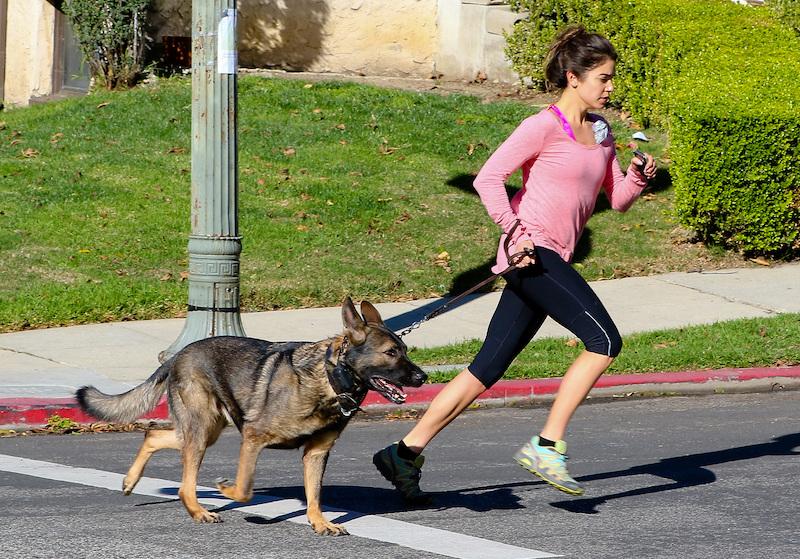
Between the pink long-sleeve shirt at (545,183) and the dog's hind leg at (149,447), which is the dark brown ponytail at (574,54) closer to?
the pink long-sleeve shirt at (545,183)

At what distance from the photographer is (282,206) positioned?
540 inches

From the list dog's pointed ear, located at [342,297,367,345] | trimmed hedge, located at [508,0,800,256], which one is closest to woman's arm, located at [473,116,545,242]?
dog's pointed ear, located at [342,297,367,345]

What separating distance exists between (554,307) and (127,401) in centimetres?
210

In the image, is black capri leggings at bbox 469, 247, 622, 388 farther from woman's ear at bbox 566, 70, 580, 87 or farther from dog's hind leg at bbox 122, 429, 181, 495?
dog's hind leg at bbox 122, 429, 181, 495

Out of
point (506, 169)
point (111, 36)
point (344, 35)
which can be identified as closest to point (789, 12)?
point (344, 35)

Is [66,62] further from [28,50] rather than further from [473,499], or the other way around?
[473,499]

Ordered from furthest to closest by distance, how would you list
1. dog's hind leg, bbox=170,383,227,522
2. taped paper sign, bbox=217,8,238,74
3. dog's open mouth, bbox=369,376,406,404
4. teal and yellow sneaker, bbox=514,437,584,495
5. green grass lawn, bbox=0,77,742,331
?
green grass lawn, bbox=0,77,742,331, taped paper sign, bbox=217,8,238,74, teal and yellow sneaker, bbox=514,437,584,495, dog's hind leg, bbox=170,383,227,522, dog's open mouth, bbox=369,376,406,404

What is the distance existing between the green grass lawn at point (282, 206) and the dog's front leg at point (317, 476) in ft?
18.5

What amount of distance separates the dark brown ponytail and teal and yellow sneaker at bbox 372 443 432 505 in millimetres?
1958

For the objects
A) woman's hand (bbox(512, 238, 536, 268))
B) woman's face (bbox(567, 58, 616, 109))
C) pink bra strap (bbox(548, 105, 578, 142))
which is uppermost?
woman's face (bbox(567, 58, 616, 109))

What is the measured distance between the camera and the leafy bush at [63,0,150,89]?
1692 cm

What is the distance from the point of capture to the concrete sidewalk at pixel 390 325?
29.4ft

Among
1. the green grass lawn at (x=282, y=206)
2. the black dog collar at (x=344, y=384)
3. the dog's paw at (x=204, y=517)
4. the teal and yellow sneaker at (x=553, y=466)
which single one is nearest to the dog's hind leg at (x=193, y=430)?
the dog's paw at (x=204, y=517)

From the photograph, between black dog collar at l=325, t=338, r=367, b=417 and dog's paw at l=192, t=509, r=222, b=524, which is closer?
black dog collar at l=325, t=338, r=367, b=417
